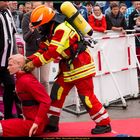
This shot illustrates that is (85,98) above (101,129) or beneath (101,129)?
above

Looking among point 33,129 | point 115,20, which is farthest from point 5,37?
point 115,20

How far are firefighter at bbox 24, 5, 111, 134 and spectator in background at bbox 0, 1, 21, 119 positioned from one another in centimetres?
69

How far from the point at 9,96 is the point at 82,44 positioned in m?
1.41

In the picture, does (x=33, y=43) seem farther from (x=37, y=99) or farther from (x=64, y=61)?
(x=37, y=99)

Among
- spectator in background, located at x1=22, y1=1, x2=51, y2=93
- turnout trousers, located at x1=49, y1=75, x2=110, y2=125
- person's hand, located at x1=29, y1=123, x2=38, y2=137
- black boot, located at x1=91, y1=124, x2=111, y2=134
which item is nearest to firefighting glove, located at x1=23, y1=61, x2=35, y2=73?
turnout trousers, located at x1=49, y1=75, x2=110, y2=125

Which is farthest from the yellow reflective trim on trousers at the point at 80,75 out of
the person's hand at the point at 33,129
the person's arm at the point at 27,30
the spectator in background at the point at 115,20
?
the spectator in background at the point at 115,20

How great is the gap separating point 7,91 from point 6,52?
21.9 inches

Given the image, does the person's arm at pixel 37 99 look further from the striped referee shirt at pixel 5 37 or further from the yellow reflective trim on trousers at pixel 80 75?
the striped referee shirt at pixel 5 37

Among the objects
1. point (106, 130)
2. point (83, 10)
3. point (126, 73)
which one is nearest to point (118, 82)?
point (126, 73)

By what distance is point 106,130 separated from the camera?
19.3 feet

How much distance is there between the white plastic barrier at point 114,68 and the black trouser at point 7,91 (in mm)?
1607

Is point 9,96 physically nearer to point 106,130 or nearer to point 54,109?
point 54,109

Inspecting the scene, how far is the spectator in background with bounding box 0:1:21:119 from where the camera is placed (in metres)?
6.43

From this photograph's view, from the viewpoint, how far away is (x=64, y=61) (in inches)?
233
